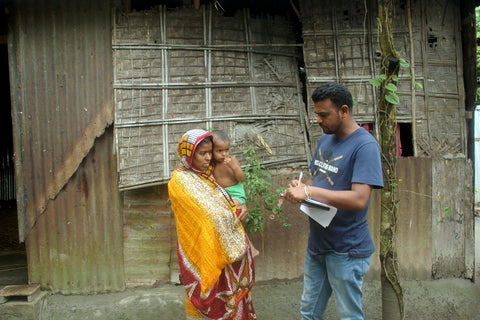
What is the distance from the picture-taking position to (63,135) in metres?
3.64

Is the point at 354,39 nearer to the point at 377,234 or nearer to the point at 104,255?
the point at 377,234

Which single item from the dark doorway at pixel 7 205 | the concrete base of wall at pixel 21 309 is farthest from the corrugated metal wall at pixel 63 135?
the dark doorway at pixel 7 205

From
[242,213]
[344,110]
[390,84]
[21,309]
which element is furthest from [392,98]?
[21,309]

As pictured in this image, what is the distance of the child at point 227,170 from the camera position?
2.89 meters

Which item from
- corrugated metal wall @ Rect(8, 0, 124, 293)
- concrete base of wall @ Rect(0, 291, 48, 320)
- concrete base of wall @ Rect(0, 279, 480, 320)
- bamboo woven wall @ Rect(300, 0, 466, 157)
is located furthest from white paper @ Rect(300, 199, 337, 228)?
concrete base of wall @ Rect(0, 291, 48, 320)

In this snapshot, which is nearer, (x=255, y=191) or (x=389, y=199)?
(x=389, y=199)

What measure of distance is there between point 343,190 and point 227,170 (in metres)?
1.17

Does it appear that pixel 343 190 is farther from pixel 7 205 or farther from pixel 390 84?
pixel 7 205

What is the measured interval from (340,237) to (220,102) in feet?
6.60

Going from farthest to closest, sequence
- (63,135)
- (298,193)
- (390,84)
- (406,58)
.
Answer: (406,58)
(63,135)
(390,84)
(298,193)

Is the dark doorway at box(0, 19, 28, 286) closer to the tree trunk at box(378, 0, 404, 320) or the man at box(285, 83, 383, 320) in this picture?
the man at box(285, 83, 383, 320)

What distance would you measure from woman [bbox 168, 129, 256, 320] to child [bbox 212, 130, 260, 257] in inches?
6.8

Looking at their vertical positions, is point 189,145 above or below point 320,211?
above

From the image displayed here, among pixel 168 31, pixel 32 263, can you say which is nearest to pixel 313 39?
pixel 168 31
